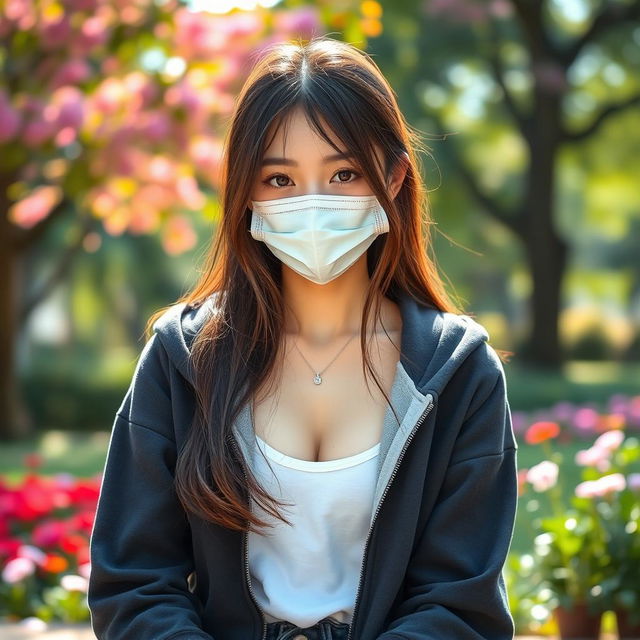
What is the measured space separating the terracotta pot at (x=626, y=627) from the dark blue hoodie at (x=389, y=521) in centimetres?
147

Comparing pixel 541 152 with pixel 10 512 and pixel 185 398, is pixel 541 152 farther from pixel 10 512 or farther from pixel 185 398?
pixel 185 398

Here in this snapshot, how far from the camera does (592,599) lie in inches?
142

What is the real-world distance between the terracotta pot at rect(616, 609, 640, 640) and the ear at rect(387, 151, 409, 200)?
1.85 meters

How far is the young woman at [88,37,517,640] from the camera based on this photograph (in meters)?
2.23

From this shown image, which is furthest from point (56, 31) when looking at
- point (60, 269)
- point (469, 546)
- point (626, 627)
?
point (60, 269)

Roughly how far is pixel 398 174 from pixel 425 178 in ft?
21.0

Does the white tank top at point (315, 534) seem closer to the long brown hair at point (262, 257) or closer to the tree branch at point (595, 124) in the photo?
the long brown hair at point (262, 257)

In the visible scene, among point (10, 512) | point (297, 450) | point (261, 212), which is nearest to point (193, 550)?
point (297, 450)

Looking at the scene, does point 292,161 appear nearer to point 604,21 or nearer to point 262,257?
point 262,257

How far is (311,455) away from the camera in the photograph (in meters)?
2.34

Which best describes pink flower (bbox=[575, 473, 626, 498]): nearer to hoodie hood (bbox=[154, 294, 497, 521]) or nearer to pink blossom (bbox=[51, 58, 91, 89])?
hoodie hood (bbox=[154, 294, 497, 521])

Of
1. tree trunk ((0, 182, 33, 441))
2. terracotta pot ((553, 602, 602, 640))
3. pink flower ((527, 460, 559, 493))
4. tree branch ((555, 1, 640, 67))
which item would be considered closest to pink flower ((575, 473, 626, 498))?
pink flower ((527, 460, 559, 493))

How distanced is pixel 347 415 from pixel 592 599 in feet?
5.23

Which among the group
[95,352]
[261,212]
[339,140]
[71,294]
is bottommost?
[95,352]
